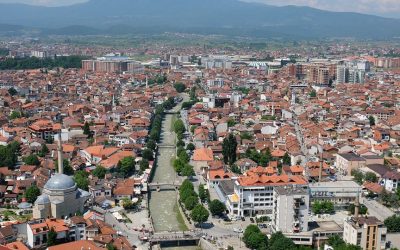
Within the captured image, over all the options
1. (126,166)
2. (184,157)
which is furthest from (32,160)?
(184,157)

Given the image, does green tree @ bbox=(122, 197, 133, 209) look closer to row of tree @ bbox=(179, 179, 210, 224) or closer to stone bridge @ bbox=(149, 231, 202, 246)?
row of tree @ bbox=(179, 179, 210, 224)

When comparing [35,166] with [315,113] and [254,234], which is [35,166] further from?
[315,113]

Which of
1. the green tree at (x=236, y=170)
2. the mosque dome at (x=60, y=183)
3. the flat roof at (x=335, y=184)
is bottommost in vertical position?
the green tree at (x=236, y=170)

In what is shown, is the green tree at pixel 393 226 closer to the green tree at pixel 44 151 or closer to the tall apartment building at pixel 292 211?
the tall apartment building at pixel 292 211

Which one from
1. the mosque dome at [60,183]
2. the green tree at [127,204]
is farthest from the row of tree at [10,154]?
the green tree at [127,204]

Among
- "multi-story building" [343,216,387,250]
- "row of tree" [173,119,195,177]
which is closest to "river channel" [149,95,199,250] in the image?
"row of tree" [173,119,195,177]

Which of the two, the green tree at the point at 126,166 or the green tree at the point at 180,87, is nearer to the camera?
the green tree at the point at 126,166
